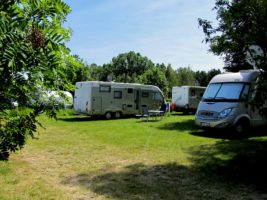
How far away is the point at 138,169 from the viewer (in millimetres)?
7984

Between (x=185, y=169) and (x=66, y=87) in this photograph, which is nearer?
(x=66, y=87)

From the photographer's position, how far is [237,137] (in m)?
13.4

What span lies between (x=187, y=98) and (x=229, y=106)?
16.0 m

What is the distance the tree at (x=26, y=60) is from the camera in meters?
1.86

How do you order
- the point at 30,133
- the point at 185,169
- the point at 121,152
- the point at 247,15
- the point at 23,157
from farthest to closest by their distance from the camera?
the point at 121,152
the point at 23,157
the point at 185,169
the point at 247,15
the point at 30,133

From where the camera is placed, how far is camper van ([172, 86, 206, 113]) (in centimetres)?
2909

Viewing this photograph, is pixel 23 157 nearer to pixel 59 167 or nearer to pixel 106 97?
pixel 59 167

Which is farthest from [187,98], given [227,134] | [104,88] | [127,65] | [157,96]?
[127,65]

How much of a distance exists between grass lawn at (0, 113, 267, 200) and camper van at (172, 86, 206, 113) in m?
16.4

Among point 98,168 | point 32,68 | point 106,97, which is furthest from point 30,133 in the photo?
point 106,97

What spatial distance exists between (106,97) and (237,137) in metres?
10.9

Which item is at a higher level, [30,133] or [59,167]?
[30,133]

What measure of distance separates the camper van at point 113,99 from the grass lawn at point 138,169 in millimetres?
9391

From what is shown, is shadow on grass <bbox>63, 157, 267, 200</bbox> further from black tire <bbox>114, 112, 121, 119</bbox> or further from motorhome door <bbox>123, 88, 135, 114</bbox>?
motorhome door <bbox>123, 88, 135, 114</bbox>
